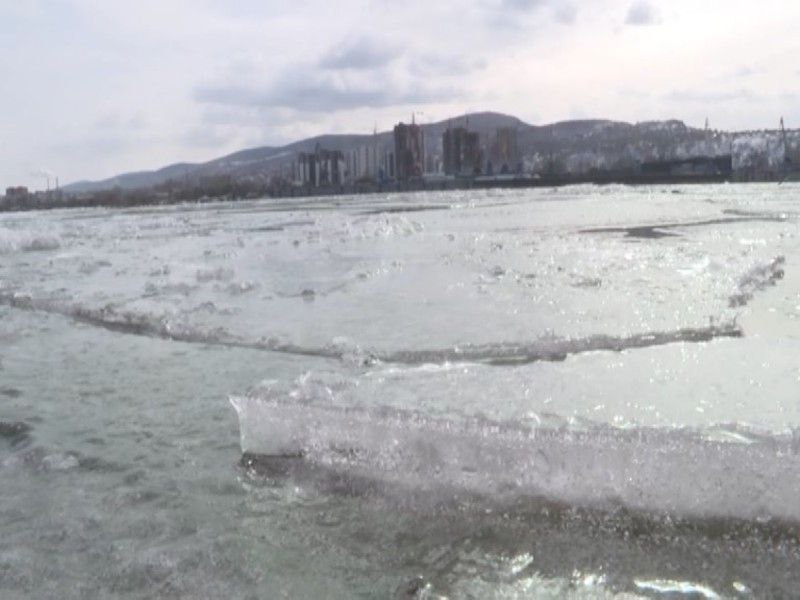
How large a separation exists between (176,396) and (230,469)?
1208 millimetres

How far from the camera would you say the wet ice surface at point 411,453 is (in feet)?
7.67

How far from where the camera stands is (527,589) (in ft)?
7.23

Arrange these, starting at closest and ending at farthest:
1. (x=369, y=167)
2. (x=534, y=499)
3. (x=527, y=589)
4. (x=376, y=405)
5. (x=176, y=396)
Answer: (x=527, y=589) < (x=534, y=499) < (x=376, y=405) < (x=176, y=396) < (x=369, y=167)

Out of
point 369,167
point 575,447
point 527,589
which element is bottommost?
point 527,589

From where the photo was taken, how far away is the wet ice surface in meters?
2.34

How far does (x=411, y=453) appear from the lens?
311cm

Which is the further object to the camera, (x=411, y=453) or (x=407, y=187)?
(x=407, y=187)

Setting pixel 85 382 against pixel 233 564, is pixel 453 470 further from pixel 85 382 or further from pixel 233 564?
pixel 85 382

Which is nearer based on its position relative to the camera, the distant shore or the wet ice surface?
the wet ice surface

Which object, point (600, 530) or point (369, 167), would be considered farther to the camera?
point (369, 167)

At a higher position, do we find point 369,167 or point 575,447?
point 369,167

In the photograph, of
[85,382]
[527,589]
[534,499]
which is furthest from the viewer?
[85,382]

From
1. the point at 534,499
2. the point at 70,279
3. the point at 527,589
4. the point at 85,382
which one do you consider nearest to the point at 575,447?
the point at 534,499

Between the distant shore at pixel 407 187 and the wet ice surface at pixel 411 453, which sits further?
the distant shore at pixel 407 187
